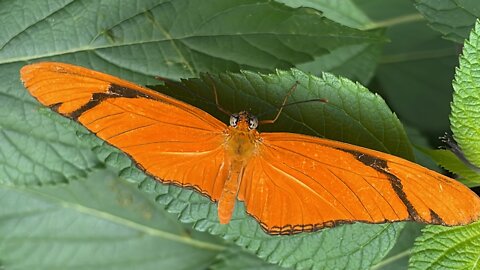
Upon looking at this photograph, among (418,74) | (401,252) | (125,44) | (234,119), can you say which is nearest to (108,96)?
(234,119)

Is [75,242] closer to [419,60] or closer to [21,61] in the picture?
[21,61]

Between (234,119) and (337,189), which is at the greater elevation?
(234,119)

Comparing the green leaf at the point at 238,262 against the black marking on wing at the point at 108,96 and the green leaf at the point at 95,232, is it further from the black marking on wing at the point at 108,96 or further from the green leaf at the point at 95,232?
the black marking on wing at the point at 108,96

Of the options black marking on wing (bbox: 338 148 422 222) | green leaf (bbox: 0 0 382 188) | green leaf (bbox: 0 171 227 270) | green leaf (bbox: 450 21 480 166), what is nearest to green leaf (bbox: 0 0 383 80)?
green leaf (bbox: 0 0 382 188)

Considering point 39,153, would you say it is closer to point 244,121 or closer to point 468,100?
point 244,121

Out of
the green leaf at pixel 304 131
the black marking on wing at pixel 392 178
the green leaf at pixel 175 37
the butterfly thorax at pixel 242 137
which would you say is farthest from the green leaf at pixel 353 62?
the black marking on wing at pixel 392 178
